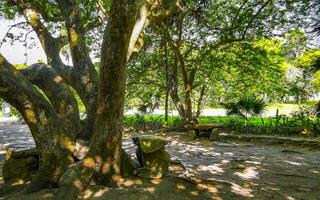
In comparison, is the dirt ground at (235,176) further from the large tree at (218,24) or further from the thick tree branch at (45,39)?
the large tree at (218,24)

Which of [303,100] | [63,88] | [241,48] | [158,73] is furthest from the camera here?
[303,100]

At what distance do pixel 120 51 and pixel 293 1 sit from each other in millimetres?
8407

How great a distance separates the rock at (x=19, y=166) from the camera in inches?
216

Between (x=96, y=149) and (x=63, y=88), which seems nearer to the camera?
(x=96, y=149)

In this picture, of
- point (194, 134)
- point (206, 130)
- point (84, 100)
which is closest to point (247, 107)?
point (206, 130)

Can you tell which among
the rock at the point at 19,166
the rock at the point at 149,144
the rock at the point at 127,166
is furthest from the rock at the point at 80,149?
the rock at the point at 19,166

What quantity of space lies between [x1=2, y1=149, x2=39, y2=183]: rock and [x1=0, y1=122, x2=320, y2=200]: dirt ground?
1.37 m

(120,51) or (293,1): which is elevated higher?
(293,1)

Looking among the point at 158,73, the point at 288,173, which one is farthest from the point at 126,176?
the point at 158,73

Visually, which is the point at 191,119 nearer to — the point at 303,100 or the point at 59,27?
the point at 59,27

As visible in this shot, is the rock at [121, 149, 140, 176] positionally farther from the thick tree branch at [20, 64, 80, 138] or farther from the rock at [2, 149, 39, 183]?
the rock at [2, 149, 39, 183]

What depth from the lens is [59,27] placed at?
1120 centimetres

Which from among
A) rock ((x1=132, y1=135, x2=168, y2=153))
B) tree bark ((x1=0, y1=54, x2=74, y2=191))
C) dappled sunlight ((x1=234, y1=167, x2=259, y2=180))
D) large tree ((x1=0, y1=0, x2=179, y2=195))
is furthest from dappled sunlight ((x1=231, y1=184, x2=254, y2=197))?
tree bark ((x1=0, y1=54, x2=74, y2=191))

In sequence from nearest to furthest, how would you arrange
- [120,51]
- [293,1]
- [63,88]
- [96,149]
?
1. [120,51]
2. [96,149]
3. [63,88]
4. [293,1]
